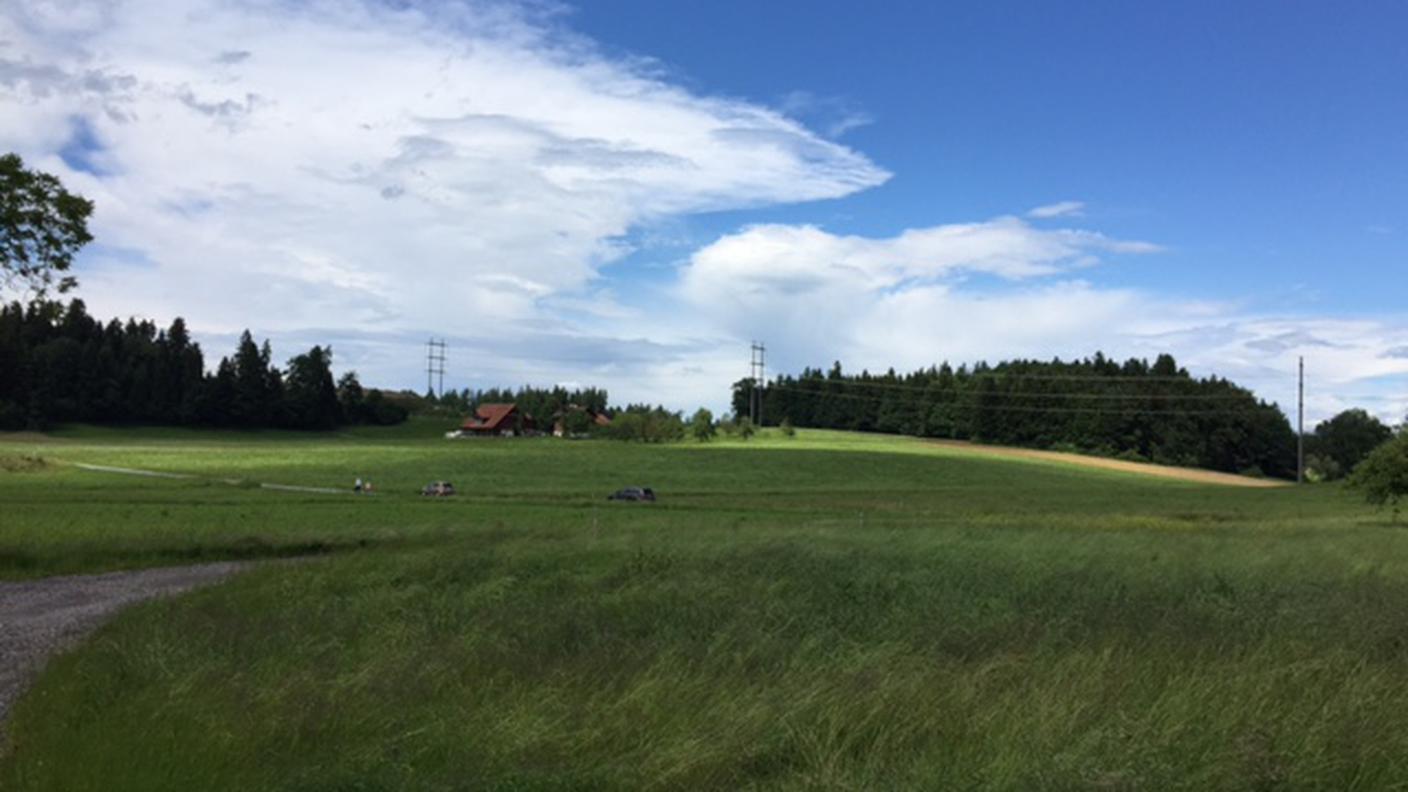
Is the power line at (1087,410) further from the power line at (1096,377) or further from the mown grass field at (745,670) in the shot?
the mown grass field at (745,670)

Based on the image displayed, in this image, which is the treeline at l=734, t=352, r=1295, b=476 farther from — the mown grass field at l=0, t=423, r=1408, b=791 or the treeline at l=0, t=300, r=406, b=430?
the mown grass field at l=0, t=423, r=1408, b=791

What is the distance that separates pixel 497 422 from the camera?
568 ft

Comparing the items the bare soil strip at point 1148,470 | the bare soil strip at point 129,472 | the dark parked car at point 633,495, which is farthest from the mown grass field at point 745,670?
the bare soil strip at point 1148,470

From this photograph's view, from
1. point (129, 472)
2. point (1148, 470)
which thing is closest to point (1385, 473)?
point (1148, 470)

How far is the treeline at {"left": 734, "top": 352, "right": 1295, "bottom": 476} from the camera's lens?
143375mm

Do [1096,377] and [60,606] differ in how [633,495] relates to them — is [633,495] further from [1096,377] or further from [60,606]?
[1096,377]

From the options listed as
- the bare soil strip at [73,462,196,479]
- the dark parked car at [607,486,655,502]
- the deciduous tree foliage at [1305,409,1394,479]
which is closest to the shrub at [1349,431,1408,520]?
the dark parked car at [607,486,655,502]

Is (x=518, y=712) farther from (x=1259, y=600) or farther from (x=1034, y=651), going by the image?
(x=1259, y=600)

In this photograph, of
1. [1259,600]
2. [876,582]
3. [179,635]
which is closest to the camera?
[179,635]

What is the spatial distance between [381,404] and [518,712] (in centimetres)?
18006

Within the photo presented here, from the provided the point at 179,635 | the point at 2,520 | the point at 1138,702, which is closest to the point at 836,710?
the point at 1138,702

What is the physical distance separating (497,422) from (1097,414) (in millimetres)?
100484

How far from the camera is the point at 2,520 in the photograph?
1276 inches

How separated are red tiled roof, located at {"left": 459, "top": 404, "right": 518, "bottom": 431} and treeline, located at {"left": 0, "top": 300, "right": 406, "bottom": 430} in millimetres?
20319
